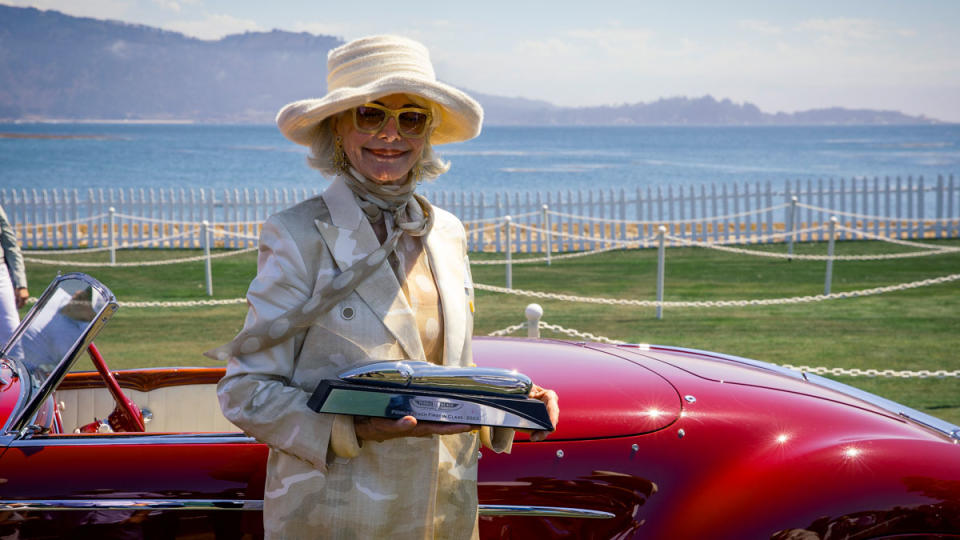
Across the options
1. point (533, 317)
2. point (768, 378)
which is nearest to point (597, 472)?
point (768, 378)

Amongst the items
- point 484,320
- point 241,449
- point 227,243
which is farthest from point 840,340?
point 227,243

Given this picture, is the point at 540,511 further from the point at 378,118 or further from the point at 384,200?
the point at 378,118

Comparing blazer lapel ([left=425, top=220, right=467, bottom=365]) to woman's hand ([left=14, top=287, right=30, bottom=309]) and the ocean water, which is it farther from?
the ocean water

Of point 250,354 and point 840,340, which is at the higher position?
point 250,354

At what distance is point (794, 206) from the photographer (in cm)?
1584

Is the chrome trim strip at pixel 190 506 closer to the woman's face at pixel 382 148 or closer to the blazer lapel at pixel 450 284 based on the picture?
the blazer lapel at pixel 450 284

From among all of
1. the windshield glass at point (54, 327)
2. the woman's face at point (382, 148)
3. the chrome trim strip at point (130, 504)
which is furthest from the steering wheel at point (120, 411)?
the woman's face at point (382, 148)

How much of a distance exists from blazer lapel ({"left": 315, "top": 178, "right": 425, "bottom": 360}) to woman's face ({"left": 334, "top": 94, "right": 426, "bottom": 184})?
3.9 inches

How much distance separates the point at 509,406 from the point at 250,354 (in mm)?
563

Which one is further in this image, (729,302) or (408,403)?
(729,302)

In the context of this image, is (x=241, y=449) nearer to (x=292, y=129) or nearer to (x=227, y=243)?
(x=292, y=129)

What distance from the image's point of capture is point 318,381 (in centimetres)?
192

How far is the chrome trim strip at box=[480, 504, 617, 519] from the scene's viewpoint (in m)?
→ 2.45

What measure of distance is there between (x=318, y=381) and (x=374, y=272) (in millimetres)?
270
